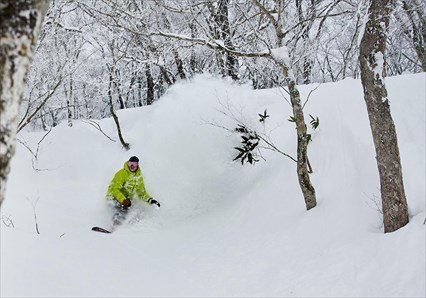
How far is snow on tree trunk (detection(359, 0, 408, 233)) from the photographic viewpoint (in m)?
4.29

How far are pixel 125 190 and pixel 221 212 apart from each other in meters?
2.05

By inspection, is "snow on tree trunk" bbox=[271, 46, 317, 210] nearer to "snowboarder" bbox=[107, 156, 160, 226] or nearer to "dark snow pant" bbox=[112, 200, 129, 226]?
"snowboarder" bbox=[107, 156, 160, 226]

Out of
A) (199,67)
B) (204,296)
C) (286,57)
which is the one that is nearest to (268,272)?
(204,296)

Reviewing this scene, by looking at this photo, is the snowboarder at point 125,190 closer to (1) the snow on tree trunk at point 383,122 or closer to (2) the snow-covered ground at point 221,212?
(2) the snow-covered ground at point 221,212

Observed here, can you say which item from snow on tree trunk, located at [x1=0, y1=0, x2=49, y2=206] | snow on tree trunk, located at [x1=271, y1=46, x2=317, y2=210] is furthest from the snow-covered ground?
snow on tree trunk, located at [x1=0, y1=0, x2=49, y2=206]

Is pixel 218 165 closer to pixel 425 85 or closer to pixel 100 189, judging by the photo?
pixel 100 189

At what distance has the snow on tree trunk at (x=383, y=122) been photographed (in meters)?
4.29

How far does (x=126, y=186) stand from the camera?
839cm

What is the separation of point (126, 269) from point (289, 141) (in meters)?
5.06

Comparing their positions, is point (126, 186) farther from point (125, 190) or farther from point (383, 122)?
point (383, 122)

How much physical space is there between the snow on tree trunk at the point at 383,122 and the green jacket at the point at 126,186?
520 centimetres

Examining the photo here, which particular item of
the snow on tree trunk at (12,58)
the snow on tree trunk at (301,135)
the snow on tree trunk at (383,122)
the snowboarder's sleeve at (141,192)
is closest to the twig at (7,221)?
the snowboarder's sleeve at (141,192)

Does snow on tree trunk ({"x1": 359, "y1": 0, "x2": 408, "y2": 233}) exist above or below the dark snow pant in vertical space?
above

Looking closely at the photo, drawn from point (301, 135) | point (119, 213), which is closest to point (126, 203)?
point (119, 213)
